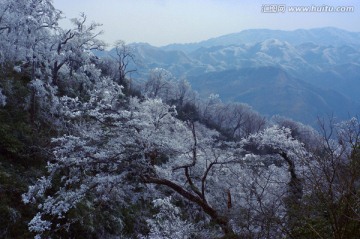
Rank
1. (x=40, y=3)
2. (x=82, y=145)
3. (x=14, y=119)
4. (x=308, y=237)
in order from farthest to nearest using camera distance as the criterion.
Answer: (x=40, y=3) < (x=14, y=119) < (x=82, y=145) < (x=308, y=237)

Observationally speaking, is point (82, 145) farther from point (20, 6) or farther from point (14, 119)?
point (20, 6)

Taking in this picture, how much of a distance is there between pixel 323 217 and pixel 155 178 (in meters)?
3.95

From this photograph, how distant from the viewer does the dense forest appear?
6.36 m

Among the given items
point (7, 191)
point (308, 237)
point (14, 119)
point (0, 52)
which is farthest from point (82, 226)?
point (0, 52)

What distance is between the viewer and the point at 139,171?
26.5ft

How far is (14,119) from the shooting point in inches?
620

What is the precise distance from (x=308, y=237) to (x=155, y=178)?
381cm

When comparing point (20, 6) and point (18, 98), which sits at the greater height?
point (20, 6)

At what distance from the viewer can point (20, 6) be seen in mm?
16609

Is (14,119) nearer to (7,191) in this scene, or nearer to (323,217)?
(7,191)

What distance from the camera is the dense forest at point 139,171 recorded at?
6359mm

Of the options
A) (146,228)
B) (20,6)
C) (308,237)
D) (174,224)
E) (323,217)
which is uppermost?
(20,6)

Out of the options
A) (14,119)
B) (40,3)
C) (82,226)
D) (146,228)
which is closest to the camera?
(82,226)

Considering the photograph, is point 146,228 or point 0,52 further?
point 0,52
